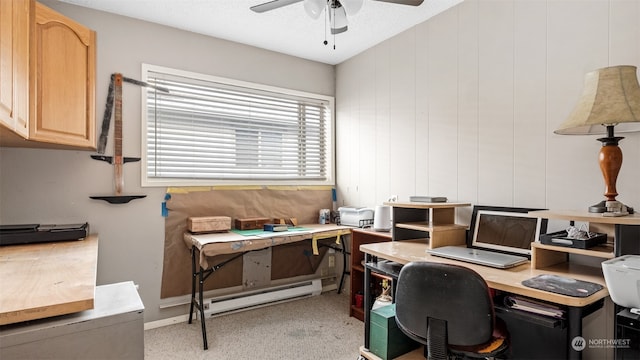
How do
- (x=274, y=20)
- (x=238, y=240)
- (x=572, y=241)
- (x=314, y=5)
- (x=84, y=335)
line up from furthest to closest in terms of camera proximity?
1. (x=274, y=20)
2. (x=238, y=240)
3. (x=314, y=5)
4. (x=572, y=241)
5. (x=84, y=335)

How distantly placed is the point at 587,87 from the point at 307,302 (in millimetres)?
2780

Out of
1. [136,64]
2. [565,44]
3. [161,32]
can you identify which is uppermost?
[161,32]

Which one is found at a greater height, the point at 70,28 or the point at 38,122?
the point at 70,28

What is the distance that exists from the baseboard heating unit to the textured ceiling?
2.40 metres

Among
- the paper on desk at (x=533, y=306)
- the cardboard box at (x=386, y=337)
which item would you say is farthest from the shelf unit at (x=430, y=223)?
the paper on desk at (x=533, y=306)

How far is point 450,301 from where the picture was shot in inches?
53.0

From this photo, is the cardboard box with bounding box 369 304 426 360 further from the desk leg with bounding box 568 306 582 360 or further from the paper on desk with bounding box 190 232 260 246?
the paper on desk with bounding box 190 232 260 246

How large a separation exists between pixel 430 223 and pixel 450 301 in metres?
0.88

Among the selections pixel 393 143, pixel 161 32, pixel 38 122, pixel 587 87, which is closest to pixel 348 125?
pixel 393 143

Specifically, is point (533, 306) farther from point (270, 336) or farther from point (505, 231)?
point (270, 336)

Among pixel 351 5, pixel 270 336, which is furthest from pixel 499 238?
pixel 270 336

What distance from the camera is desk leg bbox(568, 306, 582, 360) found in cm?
128

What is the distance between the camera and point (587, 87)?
149cm

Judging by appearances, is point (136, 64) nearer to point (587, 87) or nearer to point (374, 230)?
point (374, 230)
